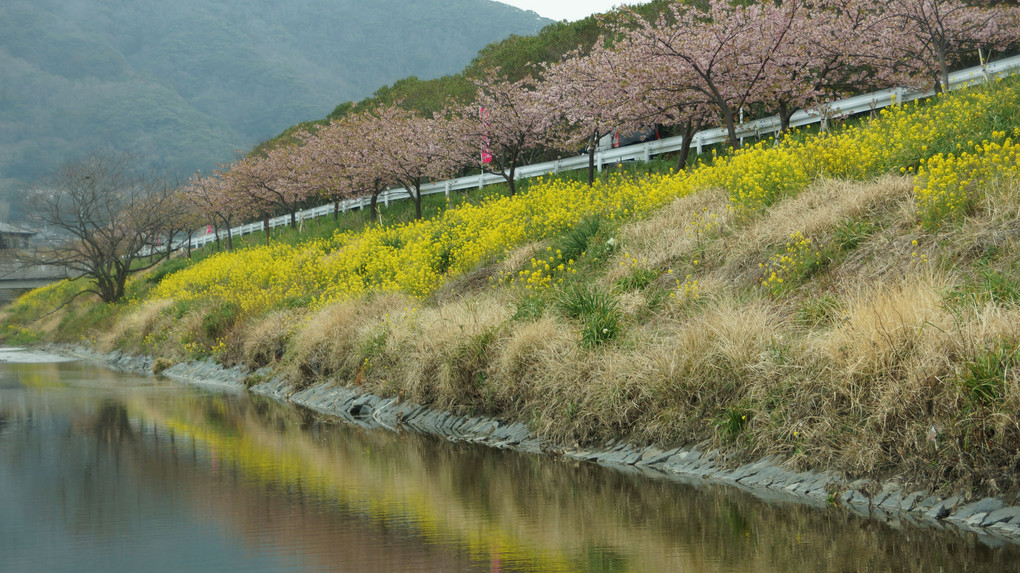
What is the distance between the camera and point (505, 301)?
1502 centimetres

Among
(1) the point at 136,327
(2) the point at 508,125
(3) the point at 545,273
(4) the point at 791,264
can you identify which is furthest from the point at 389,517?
(1) the point at 136,327

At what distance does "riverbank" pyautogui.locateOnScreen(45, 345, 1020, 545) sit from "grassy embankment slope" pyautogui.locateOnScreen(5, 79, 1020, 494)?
0.16 m

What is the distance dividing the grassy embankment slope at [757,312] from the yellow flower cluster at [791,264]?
34 mm

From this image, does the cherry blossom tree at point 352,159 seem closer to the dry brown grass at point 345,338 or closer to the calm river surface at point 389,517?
the dry brown grass at point 345,338

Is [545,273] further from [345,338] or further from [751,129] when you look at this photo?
[751,129]

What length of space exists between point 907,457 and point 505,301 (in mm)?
8245

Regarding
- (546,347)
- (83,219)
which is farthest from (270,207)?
(546,347)

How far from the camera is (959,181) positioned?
11031 mm

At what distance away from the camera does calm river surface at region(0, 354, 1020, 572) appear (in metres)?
6.78

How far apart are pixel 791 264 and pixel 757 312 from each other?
1.64 meters

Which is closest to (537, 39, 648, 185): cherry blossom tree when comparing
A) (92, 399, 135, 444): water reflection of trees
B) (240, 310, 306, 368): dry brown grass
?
(240, 310, 306, 368): dry brown grass

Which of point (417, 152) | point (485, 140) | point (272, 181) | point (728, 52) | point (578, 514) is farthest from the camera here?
point (272, 181)

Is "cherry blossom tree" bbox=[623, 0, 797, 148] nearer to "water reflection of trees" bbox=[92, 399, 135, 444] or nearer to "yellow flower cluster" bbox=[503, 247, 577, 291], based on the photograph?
"yellow flower cluster" bbox=[503, 247, 577, 291]

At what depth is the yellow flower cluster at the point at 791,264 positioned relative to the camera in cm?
1128
